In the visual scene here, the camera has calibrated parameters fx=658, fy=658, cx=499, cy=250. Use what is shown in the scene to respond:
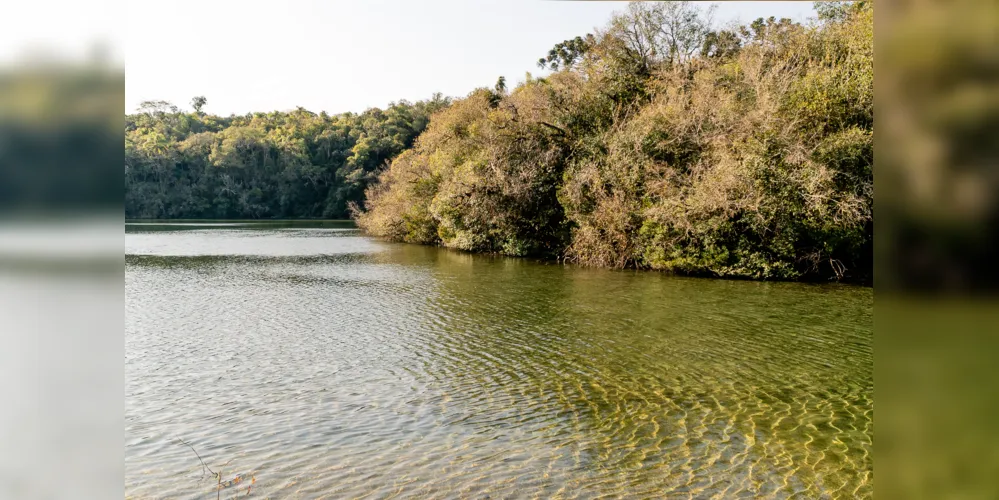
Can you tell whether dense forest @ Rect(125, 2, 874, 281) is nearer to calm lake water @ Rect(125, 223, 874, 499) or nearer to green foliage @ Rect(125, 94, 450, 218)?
calm lake water @ Rect(125, 223, 874, 499)

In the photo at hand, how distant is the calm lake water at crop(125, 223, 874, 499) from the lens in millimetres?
6152

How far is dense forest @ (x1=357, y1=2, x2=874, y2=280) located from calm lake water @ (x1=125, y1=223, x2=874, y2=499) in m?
2.74

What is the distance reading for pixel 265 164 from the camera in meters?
80.9

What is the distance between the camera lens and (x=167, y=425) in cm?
769

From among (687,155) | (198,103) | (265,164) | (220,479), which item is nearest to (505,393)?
(220,479)

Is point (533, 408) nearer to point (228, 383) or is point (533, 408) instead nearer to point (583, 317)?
point (228, 383)

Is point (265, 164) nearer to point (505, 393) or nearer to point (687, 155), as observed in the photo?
point (687, 155)

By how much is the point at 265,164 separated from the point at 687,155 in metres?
68.5

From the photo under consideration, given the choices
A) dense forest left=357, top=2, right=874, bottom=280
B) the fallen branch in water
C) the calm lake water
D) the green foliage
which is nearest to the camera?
the fallen branch in water

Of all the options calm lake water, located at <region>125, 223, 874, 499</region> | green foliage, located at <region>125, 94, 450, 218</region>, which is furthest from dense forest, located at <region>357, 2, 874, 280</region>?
green foliage, located at <region>125, 94, 450, 218</region>

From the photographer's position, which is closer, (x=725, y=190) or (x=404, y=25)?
(x=404, y=25)
